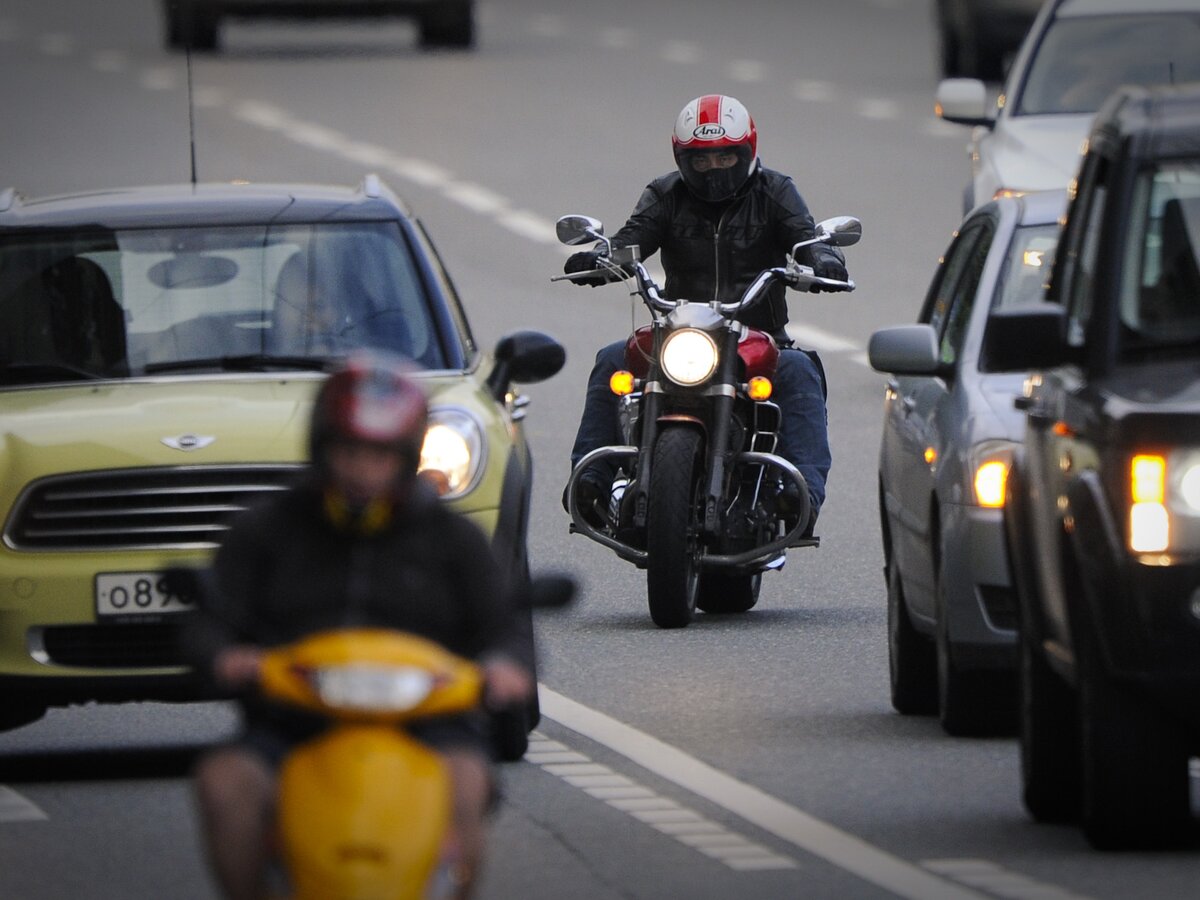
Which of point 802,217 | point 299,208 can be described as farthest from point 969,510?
point 802,217

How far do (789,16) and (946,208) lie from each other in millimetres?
20088

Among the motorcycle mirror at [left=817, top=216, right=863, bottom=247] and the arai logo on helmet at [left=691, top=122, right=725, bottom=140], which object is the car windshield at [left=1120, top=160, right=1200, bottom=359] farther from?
the arai logo on helmet at [left=691, top=122, right=725, bottom=140]

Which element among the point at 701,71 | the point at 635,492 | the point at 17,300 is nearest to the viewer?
the point at 17,300

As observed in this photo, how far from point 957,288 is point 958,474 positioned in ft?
4.60

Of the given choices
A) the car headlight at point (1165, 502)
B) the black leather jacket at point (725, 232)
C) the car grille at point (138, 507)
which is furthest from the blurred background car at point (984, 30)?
the car headlight at point (1165, 502)

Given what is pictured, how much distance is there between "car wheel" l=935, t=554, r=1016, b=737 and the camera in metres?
10.8

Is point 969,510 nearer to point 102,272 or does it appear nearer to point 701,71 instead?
point 102,272

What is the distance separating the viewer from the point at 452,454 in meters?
10.5

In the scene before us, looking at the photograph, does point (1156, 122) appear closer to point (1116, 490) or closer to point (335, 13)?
point (1116, 490)

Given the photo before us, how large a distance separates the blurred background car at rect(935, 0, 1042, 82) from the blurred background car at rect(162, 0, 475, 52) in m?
5.94

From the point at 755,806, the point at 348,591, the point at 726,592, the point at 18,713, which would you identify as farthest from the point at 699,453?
the point at 348,591

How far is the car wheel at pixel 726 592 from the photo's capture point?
13.9 meters

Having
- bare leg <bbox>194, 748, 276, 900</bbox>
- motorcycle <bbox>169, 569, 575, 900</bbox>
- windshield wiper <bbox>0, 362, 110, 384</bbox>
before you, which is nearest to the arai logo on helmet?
windshield wiper <bbox>0, 362, 110, 384</bbox>

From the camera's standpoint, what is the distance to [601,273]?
46.2 ft
